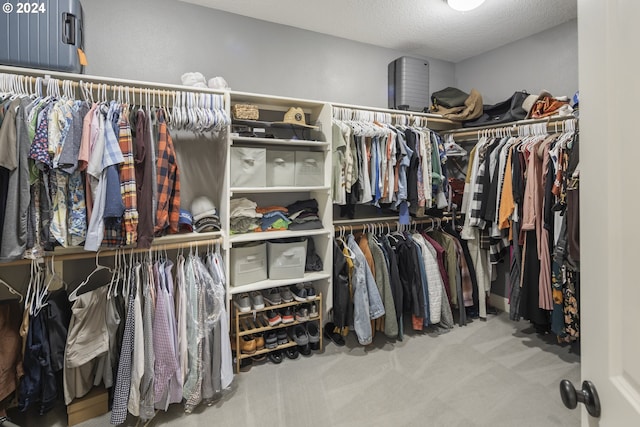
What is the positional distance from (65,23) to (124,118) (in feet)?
1.95

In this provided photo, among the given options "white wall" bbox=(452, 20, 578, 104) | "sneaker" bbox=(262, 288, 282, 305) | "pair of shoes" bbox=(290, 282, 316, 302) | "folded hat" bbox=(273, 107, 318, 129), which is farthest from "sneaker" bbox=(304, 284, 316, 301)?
"white wall" bbox=(452, 20, 578, 104)

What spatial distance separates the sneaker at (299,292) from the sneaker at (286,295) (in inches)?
1.4

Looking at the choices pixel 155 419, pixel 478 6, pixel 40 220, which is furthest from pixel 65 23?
pixel 478 6

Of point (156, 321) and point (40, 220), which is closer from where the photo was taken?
point (40, 220)

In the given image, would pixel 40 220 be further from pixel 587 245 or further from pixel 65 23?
pixel 587 245

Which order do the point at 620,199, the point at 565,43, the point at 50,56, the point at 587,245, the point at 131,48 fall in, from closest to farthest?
the point at 620,199
the point at 587,245
the point at 50,56
the point at 131,48
the point at 565,43

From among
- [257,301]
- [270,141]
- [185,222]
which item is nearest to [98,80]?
[185,222]

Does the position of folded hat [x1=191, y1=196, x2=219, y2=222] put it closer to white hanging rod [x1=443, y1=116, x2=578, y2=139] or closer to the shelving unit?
the shelving unit

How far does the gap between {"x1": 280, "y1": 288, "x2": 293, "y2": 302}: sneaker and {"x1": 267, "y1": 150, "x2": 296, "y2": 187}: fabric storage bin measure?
0.80 meters

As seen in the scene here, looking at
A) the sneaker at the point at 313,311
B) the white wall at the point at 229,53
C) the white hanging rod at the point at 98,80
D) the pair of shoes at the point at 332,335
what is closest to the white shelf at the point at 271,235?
the sneaker at the point at 313,311

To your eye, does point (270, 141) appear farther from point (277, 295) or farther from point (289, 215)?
point (277, 295)

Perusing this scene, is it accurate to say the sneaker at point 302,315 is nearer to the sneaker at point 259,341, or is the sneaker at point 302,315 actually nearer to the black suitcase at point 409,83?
the sneaker at point 259,341

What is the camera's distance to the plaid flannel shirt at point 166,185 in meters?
1.88

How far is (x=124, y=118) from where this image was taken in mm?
1809
